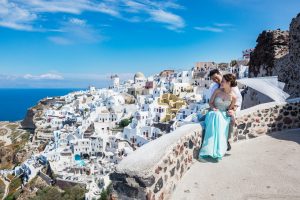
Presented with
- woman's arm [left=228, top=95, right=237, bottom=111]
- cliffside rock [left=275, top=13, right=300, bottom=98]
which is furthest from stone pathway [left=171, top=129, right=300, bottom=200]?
cliffside rock [left=275, top=13, right=300, bottom=98]

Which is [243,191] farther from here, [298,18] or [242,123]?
[298,18]

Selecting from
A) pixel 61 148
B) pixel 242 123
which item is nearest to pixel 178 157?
pixel 242 123

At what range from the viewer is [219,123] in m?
4.80

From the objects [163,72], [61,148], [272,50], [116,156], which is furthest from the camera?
[163,72]

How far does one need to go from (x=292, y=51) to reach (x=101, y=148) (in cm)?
2658

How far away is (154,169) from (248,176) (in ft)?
5.38

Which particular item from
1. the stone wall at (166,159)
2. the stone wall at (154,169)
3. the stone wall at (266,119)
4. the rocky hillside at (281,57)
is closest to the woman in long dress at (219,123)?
the stone wall at (166,159)

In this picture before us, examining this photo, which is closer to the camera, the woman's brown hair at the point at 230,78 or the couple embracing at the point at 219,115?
the couple embracing at the point at 219,115

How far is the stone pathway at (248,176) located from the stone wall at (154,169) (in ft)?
0.83

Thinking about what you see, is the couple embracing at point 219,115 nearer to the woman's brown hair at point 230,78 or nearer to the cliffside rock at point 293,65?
the woman's brown hair at point 230,78

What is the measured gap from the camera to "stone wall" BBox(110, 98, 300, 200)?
3.32 meters

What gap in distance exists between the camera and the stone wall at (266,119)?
19.4 ft

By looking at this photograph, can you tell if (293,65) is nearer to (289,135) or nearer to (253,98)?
(253,98)

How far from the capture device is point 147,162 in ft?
11.4
